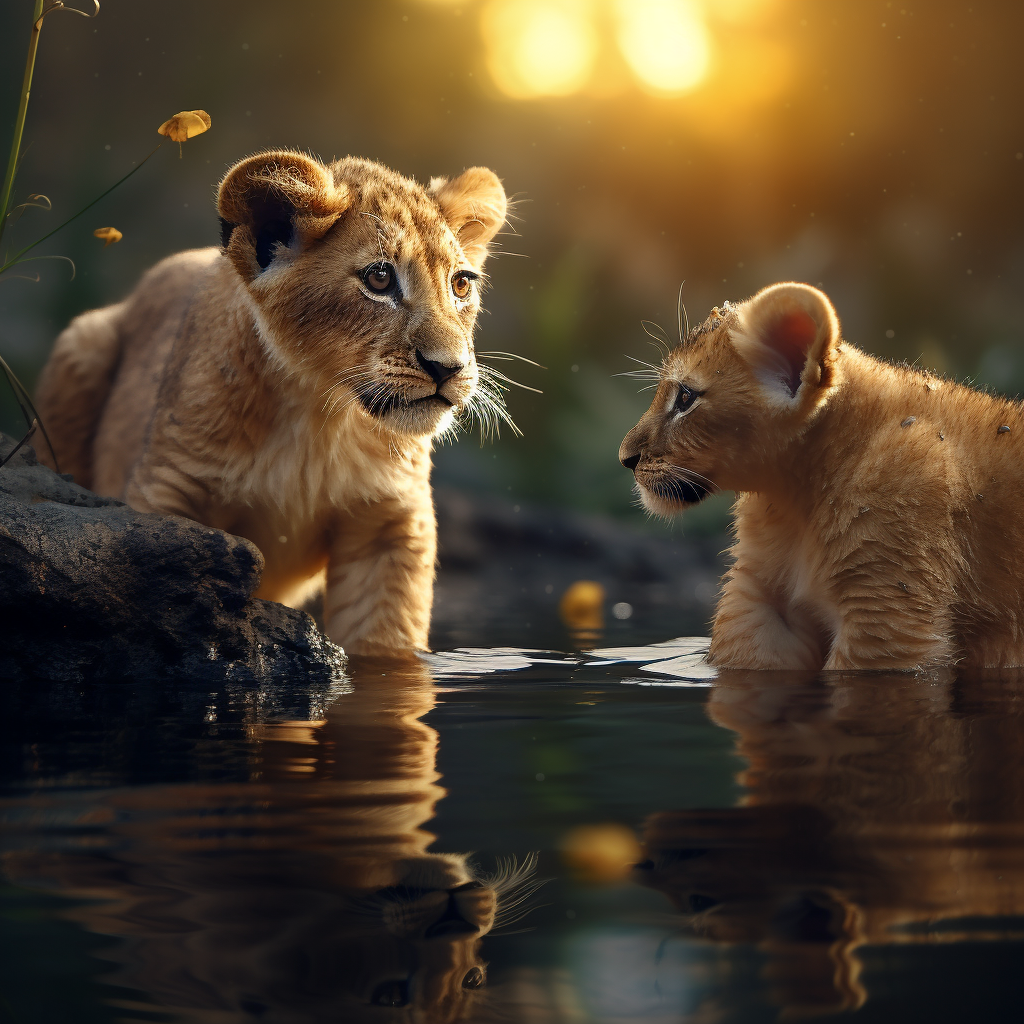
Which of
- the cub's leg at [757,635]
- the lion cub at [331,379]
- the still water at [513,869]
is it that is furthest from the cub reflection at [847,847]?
the lion cub at [331,379]

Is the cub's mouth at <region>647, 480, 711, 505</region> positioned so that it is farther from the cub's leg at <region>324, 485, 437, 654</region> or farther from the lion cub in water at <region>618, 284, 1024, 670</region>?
the cub's leg at <region>324, 485, 437, 654</region>

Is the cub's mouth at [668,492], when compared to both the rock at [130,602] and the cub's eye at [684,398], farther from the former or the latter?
the rock at [130,602]

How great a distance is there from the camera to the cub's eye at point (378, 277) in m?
3.97

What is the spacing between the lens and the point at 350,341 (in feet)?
12.9

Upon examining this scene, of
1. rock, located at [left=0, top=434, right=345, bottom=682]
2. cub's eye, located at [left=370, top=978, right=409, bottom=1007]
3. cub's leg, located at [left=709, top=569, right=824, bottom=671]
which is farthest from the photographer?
cub's leg, located at [left=709, top=569, right=824, bottom=671]

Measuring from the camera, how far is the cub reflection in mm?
1455

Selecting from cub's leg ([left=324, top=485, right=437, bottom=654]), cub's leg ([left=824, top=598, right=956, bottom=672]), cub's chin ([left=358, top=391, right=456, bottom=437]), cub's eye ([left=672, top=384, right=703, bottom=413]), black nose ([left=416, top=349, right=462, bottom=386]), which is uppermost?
black nose ([left=416, top=349, right=462, bottom=386])

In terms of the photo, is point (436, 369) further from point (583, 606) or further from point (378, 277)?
point (583, 606)

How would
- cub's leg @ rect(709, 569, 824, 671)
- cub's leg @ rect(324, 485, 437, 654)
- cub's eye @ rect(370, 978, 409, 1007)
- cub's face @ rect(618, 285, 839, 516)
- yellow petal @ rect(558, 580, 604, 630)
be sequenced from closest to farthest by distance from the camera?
cub's eye @ rect(370, 978, 409, 1007)
cub's face @ rect(618, 285, 839, 516)
cub's leg @ rect(709, 569, 824, 671)
cub's leg @ rect(324, 485, 437, 654)
yellow petal @ rect(558, 580, 604, 630)

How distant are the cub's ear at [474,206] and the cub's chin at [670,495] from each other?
1.30 meters

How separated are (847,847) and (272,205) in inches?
120

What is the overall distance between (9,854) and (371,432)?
277 centimetres

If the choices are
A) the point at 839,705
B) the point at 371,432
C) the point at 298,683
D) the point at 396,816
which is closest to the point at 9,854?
the point at 396,816

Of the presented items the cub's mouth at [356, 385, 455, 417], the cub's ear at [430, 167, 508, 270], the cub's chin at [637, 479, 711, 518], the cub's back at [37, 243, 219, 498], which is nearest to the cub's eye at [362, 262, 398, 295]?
the cub's mouth at [356, 385, 455, 417]
